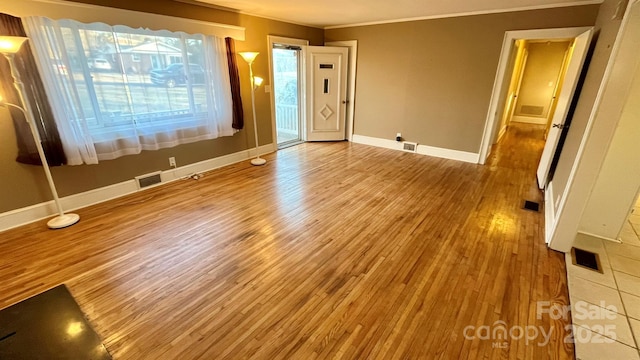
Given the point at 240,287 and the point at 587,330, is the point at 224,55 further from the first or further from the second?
the point at 587,330

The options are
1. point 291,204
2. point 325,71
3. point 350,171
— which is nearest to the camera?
point 291,204

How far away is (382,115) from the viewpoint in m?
5.76

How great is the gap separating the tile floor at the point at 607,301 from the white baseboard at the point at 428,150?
8.07 feet

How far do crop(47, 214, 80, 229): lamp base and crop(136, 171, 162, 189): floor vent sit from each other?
0.79 meters

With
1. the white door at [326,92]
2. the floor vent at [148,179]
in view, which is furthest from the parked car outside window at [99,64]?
the white door at [326,92]

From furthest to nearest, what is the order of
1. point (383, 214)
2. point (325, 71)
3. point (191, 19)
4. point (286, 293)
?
point (325, 71)
point (191, 19)
point (383, 214)
point (286, 293)

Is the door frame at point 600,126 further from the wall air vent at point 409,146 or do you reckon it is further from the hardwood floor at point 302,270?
the wall air vent at point 409,146

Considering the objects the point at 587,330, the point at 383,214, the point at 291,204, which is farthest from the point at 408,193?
the point at 587,330

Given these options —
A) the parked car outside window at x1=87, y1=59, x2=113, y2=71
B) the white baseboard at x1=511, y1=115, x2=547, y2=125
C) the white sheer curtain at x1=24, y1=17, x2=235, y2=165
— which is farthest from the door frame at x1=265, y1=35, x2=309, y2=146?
the white baseboard at x1=511, y1=115, x2=547, y2=125

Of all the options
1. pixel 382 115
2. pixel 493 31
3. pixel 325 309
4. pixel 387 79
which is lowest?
pixel 325 309

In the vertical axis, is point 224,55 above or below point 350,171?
above

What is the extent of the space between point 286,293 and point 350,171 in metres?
2.77

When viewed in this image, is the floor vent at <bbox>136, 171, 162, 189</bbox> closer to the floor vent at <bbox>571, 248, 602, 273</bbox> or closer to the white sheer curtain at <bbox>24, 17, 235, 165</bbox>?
the white sheer curtain at <bbox>24, 17, 235, 165</bbox>

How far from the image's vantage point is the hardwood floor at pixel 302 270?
168cm
